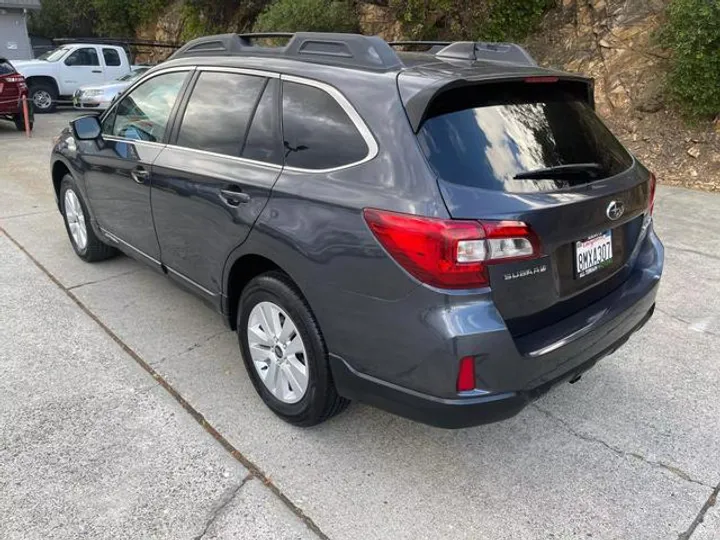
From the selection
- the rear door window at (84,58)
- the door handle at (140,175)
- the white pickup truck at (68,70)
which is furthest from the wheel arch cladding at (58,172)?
the rear door window at (84,58)

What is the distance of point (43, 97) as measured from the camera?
16859mm

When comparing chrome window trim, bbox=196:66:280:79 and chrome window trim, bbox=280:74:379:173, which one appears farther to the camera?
chrome window trim, bbox=196:66:280:79

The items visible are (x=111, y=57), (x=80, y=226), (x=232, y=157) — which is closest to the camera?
(x=232, y=157)

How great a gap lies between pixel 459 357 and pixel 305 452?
104cm

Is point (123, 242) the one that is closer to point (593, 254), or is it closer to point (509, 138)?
point (509, 138)

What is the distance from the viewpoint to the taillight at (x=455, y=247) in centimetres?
205

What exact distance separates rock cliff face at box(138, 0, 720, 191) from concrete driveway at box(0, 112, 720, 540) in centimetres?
520

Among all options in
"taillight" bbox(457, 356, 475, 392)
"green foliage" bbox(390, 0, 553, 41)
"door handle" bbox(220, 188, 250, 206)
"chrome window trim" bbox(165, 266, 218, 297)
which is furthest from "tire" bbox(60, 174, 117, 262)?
"green foliage" bbox(390, 0, 553, 41)

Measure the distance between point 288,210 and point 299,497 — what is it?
1231 millimetres

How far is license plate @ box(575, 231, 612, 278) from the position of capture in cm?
237

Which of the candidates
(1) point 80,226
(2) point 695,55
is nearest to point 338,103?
(1) point 80,226

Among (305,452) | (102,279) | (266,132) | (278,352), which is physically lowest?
(305,452)

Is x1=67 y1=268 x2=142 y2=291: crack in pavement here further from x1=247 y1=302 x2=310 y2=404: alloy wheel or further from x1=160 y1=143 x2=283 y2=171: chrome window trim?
x1=247 y1=302 x2=310 y2=404: alloy wheel

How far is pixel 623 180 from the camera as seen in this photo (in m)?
2.59
